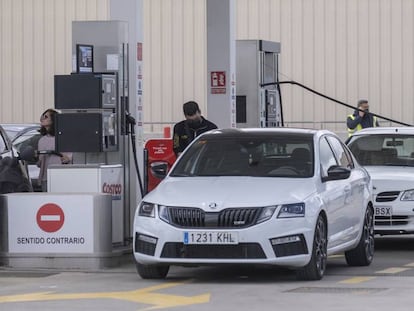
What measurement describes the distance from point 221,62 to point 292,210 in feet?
21.2

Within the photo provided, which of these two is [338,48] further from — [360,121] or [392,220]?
[392,220]

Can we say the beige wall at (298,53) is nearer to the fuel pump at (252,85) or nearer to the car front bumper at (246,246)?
the fuel pump at (252,85)

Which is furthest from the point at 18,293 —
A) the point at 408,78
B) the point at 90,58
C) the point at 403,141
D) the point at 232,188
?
the point at 408,78

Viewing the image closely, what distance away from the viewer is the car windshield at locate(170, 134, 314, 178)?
1309 centimetres

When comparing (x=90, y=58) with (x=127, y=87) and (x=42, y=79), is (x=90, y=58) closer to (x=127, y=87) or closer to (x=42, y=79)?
(x=127, y=87)

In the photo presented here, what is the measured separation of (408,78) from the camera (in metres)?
33.9

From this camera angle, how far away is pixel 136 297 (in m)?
11.3

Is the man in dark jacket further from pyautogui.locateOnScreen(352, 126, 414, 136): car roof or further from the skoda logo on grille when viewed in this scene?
the skoda logo on grille

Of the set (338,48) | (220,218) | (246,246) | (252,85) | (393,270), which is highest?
(338,48)

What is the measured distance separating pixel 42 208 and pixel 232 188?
8.12 feet

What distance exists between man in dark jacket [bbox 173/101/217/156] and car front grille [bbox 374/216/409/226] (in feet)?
8.10

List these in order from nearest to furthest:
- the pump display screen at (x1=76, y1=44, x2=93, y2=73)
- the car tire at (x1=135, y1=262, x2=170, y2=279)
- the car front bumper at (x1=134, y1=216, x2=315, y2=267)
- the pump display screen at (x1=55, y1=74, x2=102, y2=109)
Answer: the car front bumper at (x1=134, y1=216, x2=315, y2=267) < the car tire at (x1=135, y1=262, x2=170, y2=279) < the pump display screen at (x1=55, y1=74, x2=102, y2=109) < the pump display screen at (x1=76, y1=44, x2=93, y2=73)

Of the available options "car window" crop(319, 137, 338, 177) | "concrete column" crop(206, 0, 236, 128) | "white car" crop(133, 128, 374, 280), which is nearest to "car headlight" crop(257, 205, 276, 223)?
"white car" crop(133, 128, 374, 280)

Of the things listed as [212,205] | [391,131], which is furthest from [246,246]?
[391,131]
